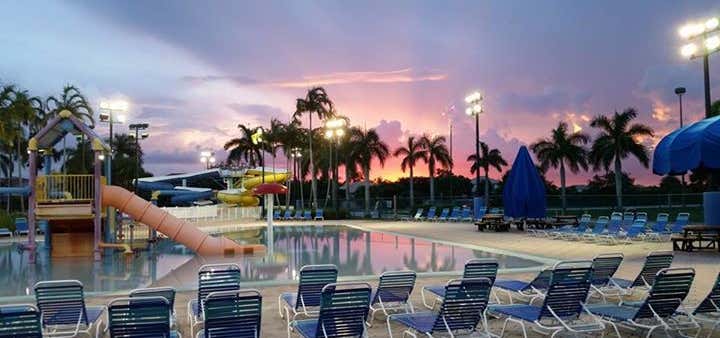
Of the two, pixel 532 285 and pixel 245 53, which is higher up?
pixel 245 53

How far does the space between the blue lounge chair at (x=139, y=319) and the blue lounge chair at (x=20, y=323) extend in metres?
0.56

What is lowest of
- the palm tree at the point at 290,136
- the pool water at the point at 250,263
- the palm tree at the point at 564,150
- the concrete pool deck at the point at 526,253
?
the pool water at the point at 250,263

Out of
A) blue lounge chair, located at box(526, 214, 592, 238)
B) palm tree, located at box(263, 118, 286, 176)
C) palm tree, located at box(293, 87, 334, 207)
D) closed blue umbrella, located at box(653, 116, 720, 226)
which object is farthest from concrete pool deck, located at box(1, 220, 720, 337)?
palm tree, located at box(263, 118, 286, 176)

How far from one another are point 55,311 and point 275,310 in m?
3.02

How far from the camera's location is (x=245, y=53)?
30984 millimetres

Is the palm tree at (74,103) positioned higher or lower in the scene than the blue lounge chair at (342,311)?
higher

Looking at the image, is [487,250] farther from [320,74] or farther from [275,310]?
[320,74]

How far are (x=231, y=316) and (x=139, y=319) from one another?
79cm

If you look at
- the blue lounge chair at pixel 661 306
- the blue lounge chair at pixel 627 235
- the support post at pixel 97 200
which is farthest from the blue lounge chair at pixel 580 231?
the support post at pixel 97 200

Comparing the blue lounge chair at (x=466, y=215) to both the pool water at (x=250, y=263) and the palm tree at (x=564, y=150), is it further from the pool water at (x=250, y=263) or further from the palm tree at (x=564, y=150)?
the palm tree at (x=564, y=150)

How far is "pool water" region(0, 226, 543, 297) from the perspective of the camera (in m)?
13.1

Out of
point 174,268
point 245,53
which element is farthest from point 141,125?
point 174,268

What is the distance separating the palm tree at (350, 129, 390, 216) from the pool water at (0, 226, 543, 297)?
3156 centimetres

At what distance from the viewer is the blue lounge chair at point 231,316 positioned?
5.30 meters
